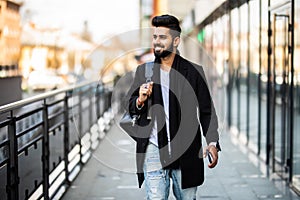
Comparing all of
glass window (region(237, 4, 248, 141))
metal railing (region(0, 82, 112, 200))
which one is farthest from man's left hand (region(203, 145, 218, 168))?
glass window (region(237, 4, 248, 141))

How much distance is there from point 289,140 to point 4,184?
3305 mm

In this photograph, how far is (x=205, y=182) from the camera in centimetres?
620

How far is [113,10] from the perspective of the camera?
12.7 m

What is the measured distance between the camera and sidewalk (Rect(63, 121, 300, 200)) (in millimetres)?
5578

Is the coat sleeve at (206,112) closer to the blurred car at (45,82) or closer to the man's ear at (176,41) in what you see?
the man's ear at (176,41)

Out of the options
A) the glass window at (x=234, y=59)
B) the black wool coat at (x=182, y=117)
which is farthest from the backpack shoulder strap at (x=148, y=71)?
the glass window at (x=234, y=59)

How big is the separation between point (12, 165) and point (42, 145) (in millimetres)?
1052

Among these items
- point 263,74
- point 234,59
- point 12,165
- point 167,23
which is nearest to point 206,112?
point 167,23

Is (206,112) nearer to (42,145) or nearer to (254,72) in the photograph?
(42,145)

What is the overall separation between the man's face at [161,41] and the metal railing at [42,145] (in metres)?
1.04

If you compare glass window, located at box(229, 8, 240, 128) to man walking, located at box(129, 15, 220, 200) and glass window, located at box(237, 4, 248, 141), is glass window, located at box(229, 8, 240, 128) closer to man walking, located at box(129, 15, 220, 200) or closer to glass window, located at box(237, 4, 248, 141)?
glass window, located at box(237, 4, 248, 141)

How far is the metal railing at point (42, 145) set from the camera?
384cm

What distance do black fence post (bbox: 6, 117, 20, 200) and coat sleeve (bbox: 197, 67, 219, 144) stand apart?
127cm

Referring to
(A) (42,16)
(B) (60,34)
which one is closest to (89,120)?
(A) (42,16)
